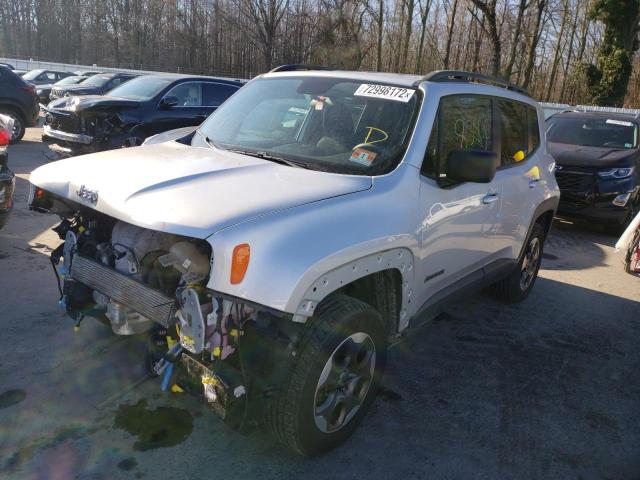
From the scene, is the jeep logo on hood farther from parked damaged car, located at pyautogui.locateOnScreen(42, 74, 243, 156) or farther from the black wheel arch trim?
parked damaged car, located at pyautogui.locateOnScreen(42, 74, 243, 156)

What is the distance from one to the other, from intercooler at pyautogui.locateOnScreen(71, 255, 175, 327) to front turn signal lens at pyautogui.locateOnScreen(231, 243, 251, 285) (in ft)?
1.51

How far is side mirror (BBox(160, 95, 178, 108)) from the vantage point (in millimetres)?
9867

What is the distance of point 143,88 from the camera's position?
10.4 metres

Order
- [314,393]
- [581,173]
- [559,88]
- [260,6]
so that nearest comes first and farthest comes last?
[314,393] → [581,173] → [260,6] → [559,88]

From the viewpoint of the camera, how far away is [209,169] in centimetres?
303

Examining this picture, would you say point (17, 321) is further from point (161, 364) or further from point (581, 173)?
point (581, 173)

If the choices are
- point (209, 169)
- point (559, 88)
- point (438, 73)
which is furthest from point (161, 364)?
point (559, 88)

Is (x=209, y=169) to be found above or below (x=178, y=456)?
above

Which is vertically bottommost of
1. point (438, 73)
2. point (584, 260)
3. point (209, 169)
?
point (584, 260)

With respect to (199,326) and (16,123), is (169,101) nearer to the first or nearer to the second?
(16,123)

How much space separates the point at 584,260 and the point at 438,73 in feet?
15.5

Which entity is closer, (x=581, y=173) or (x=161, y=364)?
(x=161, y=364)

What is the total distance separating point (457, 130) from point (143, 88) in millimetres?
8200

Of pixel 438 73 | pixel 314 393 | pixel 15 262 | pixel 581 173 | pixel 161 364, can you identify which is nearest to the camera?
pixel 314 393
